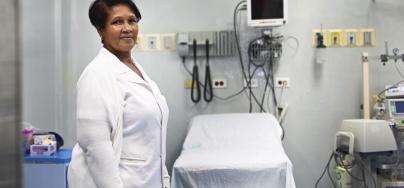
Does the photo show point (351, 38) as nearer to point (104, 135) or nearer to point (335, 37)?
point (335, 37)

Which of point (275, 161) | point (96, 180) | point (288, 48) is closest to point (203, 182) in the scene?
point (275, 161)

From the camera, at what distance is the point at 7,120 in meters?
0.44

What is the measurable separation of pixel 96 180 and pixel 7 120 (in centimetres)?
105

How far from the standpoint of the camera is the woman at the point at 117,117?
4.65 feet

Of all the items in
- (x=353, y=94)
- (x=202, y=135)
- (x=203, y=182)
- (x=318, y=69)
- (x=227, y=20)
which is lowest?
(x=203, y=182)

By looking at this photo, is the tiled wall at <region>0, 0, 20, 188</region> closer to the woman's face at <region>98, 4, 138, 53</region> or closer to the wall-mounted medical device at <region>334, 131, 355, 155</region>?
the woman's face at <region>98, 4, 138, 53</region>

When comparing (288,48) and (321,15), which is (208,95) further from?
(321,15)

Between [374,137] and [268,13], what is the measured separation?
4.52 ft

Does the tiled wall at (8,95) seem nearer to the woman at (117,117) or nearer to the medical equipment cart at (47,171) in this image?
the woman at (117,117)

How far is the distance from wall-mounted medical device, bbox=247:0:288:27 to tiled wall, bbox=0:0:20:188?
10.6 feet

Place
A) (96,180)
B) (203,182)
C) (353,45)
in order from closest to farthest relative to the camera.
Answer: (96,180) → (203,182) → (353,45)

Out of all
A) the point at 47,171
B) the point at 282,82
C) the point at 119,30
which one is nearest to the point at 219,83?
the point at 282,82

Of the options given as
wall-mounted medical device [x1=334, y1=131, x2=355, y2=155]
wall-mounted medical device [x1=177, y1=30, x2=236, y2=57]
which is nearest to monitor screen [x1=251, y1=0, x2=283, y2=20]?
wall-mounted medical device [x1=177, y1=30, x2=236, y2=57]

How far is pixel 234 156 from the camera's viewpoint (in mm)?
2869
